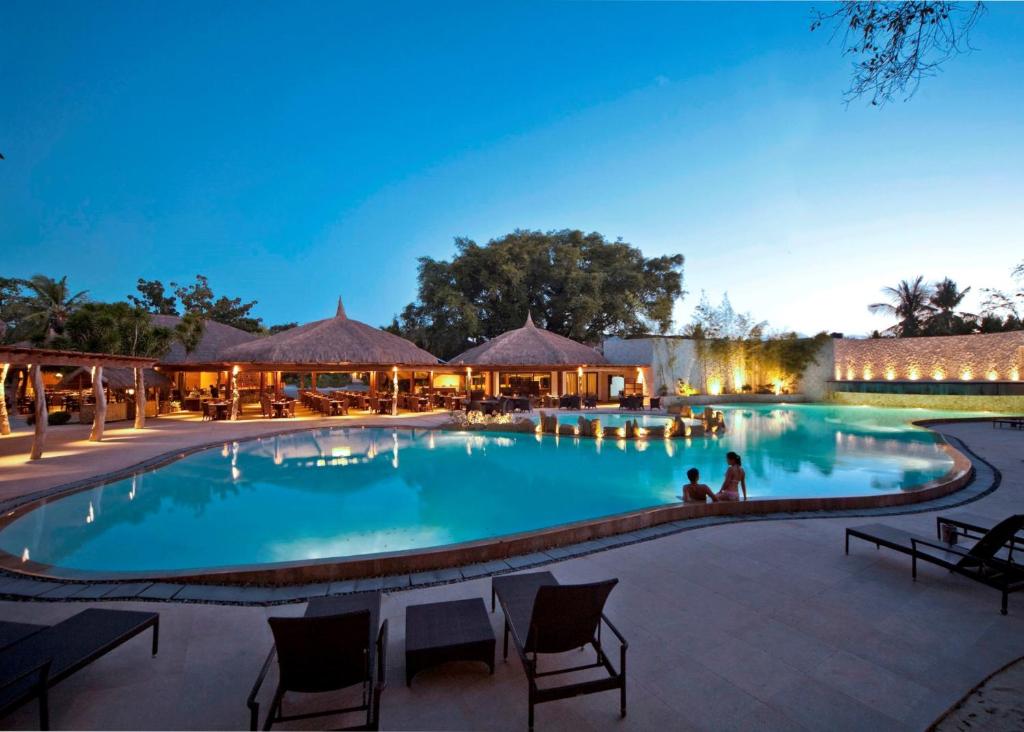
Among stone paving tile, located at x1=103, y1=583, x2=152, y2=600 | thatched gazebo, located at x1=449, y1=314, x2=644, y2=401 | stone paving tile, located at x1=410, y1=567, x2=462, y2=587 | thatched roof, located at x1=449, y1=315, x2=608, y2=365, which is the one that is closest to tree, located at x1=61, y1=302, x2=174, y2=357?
thatched gazebo, located at x1=449, y1=314, x2=644, y2=401

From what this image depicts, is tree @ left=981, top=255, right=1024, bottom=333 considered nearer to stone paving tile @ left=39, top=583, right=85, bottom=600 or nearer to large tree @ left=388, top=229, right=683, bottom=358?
large tree @ left=388, top=229, right=683, bottom=358

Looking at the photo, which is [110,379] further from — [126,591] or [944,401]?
[944,401]

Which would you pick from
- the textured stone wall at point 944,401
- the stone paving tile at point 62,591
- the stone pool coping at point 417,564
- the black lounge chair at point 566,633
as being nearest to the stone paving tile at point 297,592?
the stone pool coping at point 417,564

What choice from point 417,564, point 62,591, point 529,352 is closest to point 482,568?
point 417,564

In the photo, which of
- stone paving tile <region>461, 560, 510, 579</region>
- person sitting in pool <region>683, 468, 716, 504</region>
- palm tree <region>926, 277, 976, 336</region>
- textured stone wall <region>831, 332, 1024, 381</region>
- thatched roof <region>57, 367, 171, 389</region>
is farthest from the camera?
palm tree <region>926, 277, 976, 336</region>

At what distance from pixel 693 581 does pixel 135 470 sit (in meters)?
8.87

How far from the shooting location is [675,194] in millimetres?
31844

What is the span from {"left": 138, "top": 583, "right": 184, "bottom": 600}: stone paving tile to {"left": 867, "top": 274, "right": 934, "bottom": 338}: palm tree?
3663 cm

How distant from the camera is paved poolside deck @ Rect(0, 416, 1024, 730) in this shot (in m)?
2.02

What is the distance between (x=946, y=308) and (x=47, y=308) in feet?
148

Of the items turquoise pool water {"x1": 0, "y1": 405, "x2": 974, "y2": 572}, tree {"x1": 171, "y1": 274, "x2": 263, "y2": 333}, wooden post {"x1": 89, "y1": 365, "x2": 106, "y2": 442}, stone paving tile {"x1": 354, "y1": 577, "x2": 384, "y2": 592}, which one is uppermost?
tree {"x1": 171, "y1": 274, "x2": 263, "y2": 333}

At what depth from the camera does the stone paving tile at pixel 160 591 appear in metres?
3.28

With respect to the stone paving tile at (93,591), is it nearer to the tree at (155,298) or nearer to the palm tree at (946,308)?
the palm tree at (946,308)

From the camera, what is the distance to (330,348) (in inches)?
696
